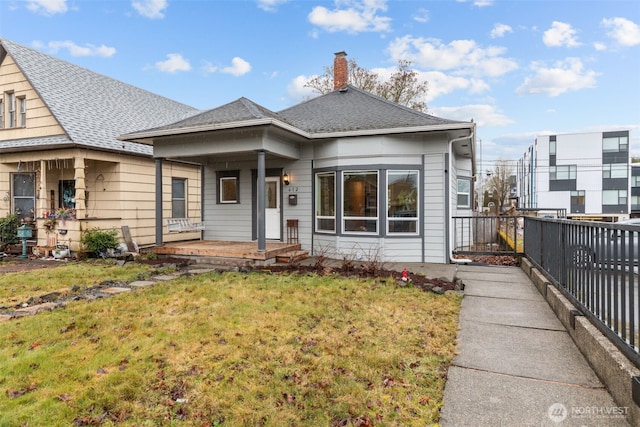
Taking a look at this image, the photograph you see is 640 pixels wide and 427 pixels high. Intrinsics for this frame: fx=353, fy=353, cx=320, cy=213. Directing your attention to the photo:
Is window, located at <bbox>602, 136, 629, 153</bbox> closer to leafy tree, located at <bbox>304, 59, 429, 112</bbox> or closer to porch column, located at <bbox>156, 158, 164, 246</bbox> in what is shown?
leafy tree, located at <bbox>304, 59, 429, 112</bbox>

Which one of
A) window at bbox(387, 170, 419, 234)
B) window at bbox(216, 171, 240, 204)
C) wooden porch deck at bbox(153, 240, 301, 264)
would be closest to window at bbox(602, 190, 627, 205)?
window at bbox(387, 170, 419, 234)

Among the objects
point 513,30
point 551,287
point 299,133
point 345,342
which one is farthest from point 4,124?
point 513,30

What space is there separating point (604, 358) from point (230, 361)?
315 centimetres

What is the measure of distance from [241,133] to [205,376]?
21.7 feet

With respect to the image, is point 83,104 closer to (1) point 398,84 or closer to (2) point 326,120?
(2) point 326,120

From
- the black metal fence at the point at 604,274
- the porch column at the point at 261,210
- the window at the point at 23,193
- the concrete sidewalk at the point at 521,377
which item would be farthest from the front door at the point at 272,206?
the window at the point at 23,193

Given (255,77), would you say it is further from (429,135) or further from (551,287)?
(551,287)

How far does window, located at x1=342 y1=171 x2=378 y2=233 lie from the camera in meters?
9.16

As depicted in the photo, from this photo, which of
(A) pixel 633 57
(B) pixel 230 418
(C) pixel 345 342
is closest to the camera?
(B) pixel 230 418

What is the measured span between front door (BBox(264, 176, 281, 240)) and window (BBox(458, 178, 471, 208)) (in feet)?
21.9

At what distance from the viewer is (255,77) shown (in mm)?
22812

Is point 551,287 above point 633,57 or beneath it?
beneath

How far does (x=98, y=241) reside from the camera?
9852mm

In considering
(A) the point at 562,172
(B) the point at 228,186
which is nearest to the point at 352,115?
(B) the point at 228,186
